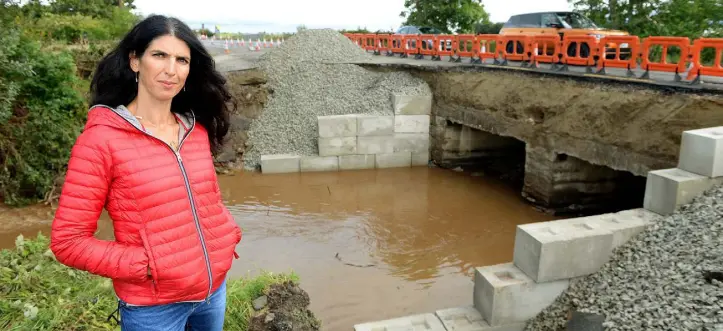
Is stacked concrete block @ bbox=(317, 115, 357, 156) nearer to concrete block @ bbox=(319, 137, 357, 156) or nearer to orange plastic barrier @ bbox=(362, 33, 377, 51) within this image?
concrete block @ bbox=(319, 137, 357, 156)

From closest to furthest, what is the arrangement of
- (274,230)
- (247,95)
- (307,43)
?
(274,230)
(247,95)
(307,43)

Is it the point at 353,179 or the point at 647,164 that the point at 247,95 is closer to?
the point at 353,179

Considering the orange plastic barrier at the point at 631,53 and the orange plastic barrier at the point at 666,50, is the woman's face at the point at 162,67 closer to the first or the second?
the orange plastic barrier at the point at 666,50

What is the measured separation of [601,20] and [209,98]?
2098 centimetres

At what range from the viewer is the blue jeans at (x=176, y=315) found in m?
1.86

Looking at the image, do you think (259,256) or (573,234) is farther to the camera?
(259,256)

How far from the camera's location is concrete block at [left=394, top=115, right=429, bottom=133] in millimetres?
11910

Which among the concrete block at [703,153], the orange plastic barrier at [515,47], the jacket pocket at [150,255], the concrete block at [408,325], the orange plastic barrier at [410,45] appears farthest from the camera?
the orange plastic barrier at [410,45]

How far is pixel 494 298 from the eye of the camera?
4156mm

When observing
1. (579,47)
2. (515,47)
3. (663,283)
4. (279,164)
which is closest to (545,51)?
(579,47)

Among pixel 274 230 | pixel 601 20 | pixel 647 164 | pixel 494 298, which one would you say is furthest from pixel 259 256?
pixel 601 20

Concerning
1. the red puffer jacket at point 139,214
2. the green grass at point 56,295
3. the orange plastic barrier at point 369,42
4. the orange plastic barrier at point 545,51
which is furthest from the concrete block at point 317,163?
the red puffer jacket at point 139,214

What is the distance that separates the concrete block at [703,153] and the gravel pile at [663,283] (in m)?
0.21

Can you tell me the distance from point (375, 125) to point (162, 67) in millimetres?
9916
